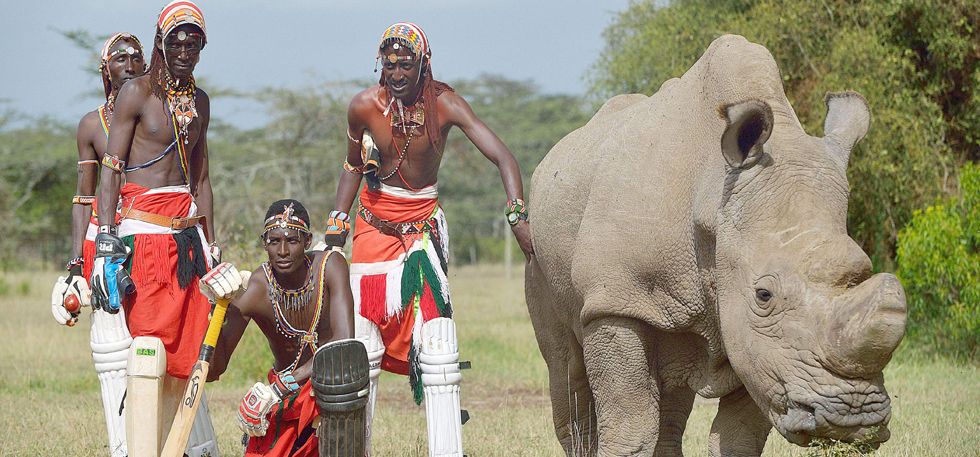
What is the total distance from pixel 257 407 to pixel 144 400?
0.54m

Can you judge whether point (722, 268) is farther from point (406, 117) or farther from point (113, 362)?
point (113, 362)

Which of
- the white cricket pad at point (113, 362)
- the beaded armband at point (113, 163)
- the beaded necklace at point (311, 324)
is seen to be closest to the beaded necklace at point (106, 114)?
the beaded armband at point (113, 163)

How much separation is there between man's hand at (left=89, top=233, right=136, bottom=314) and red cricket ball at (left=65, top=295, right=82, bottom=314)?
0.11 meters

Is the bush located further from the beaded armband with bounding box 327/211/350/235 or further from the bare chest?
the bare chest

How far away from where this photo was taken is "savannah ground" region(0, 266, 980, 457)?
6.83 meters

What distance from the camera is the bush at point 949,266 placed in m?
10.3

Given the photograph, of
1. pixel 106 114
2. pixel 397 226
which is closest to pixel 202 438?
pixel 397 226

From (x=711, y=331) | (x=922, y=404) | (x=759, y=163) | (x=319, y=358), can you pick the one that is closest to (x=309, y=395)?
(x=319, y=358)

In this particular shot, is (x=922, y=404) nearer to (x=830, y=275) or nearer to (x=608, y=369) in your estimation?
(x=608, y=369)

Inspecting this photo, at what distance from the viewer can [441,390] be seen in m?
5.44

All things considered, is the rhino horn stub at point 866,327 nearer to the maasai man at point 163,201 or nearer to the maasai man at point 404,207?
the maasai man at point 404,207

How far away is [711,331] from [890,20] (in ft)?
29.0

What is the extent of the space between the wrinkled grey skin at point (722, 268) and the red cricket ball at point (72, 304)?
2.44 metres

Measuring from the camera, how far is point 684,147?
15.7ft
